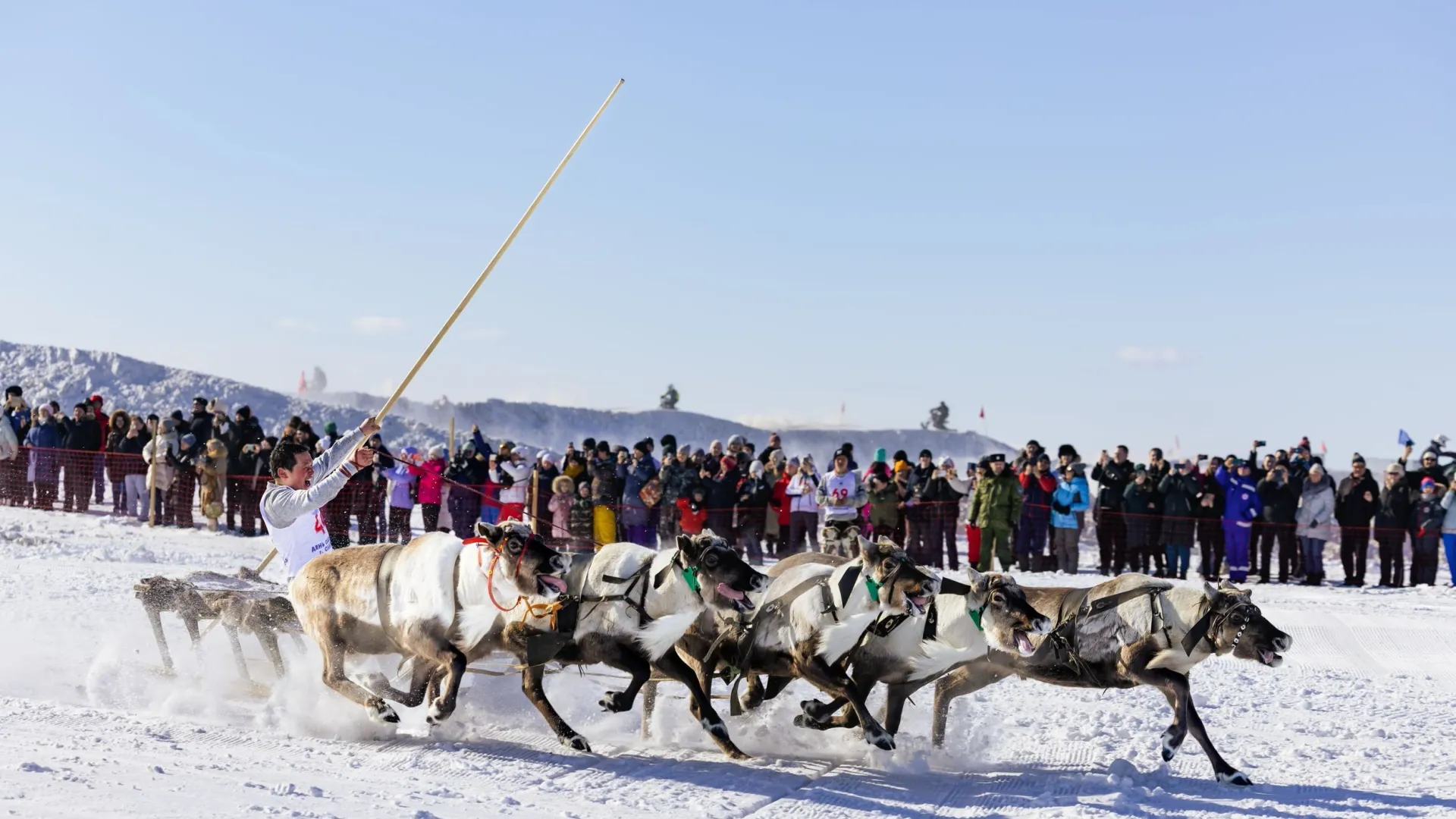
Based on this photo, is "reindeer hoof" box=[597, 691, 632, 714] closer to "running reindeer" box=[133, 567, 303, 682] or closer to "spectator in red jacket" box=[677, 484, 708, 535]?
"running reindeer" box=[133, 567, 303, 682]

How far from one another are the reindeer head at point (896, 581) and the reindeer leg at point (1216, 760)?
4.54 feet

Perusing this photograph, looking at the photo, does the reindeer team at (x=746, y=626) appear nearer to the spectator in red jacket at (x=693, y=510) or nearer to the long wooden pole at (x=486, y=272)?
the long wooden pole at (x=486, y=272)

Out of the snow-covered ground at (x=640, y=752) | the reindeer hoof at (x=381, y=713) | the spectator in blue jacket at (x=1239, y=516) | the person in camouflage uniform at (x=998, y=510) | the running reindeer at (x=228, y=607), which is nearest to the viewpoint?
the snow-covered ground at (x=640, y=752)

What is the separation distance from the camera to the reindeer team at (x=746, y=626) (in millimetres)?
7035

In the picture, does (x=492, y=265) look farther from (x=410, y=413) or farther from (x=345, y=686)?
(x=410, y=413)

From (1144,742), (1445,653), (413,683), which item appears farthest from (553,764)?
(1445,653)

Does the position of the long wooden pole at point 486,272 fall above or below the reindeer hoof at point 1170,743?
above

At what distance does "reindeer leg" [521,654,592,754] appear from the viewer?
7.00 m

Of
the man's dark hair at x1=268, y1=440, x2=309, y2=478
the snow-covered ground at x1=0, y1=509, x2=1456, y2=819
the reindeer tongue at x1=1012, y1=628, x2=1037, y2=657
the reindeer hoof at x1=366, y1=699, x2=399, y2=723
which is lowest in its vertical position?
the snow-covered ground at x1=0, y1=509, x2=1456, y2=819

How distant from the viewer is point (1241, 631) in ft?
23.2

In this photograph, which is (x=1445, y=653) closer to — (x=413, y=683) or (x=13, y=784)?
(x=413, y=683)

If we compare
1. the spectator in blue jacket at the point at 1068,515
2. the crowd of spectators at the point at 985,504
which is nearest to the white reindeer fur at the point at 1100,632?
the crowd of spectators at the point at 985,504

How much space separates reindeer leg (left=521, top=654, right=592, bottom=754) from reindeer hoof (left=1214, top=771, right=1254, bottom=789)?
3.14 metres

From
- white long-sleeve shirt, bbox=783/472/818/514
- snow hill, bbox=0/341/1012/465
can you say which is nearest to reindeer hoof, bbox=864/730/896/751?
white long-sleeve shirt, bbox=783/472/818/514
